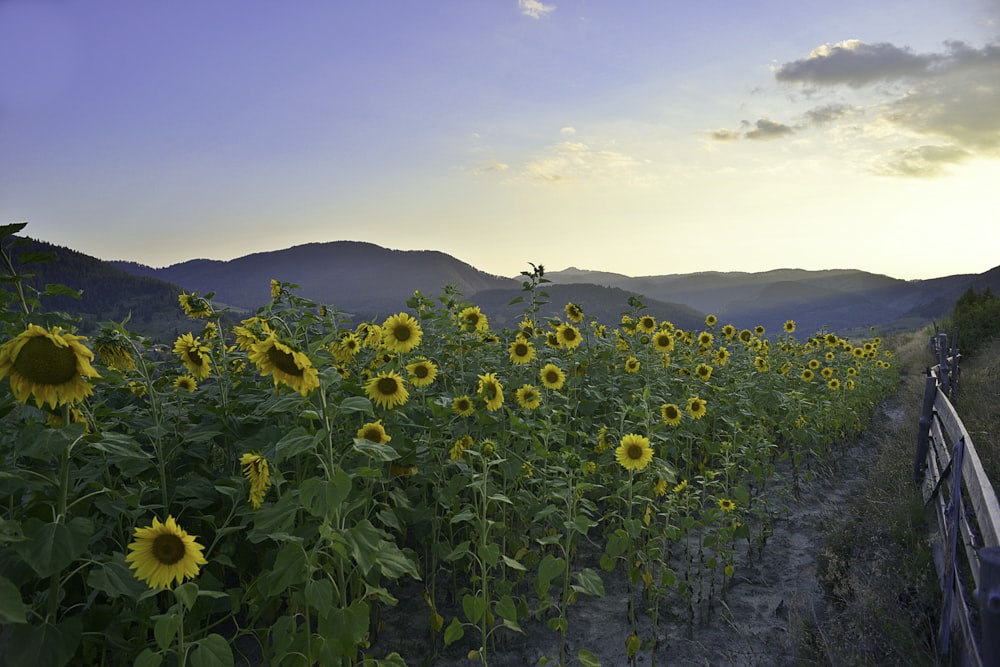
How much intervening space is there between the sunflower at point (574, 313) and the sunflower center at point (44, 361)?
16.3 feet

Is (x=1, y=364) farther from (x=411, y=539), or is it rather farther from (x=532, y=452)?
(x=411, y=539)

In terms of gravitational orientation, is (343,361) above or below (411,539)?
above

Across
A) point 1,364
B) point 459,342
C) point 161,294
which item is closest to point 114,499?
point 1,364

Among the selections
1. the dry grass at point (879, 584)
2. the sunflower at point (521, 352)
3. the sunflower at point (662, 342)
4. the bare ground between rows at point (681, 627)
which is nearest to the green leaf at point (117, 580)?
the bare ground between rows at point (681, 627)

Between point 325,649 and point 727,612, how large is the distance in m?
3.56

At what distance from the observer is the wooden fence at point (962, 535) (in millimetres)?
2385

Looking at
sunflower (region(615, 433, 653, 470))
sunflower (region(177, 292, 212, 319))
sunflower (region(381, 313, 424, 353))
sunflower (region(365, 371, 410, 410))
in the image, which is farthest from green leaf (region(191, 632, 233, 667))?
sunflower (region(615, 433, 653, 470))

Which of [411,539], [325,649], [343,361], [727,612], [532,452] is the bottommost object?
[727,612]

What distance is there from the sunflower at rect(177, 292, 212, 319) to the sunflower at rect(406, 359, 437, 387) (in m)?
1.41

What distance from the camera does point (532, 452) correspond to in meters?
4.50

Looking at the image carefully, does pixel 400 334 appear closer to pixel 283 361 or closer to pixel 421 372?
pixel 421 372

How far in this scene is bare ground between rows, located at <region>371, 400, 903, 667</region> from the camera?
4.26 meters

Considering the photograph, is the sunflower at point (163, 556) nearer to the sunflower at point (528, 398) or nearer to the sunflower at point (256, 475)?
→ the sunflower at point (256, 475)

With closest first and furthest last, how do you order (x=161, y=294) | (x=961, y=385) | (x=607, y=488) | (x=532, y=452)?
(x=532, y=452) < (x=607, y=488) < (x=961, y=385) < (x=161, y=294)
